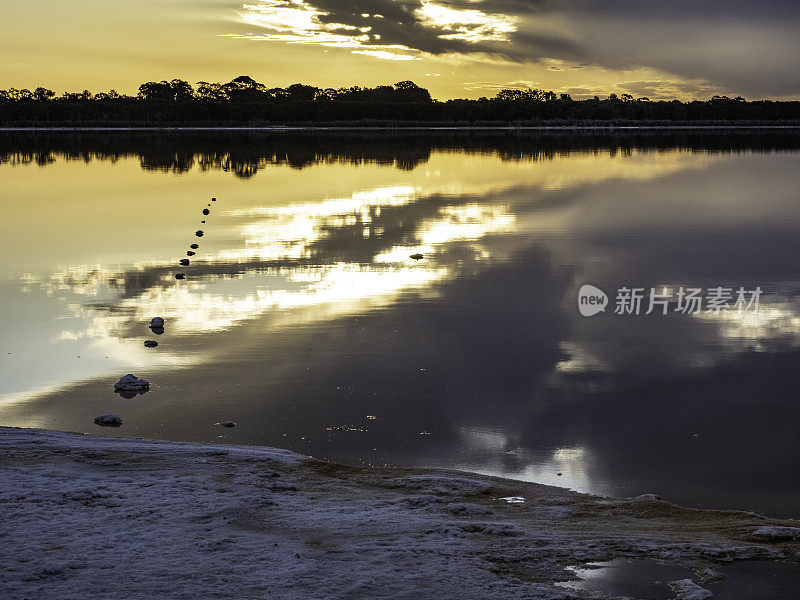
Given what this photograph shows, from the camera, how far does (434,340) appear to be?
42.2ft

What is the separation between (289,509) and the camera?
23.3ft

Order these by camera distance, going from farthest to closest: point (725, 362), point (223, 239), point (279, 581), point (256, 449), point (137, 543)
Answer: point (223, 239), point (725, 362), point (256, 449), point (137, 543), point (279, 581)

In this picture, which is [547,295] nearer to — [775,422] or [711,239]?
[775,422]

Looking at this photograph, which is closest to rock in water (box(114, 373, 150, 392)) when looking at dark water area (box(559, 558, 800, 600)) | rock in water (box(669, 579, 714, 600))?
dark water area (box(559, 558, 800, 600))

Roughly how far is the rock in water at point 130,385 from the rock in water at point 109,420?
38.8 inches

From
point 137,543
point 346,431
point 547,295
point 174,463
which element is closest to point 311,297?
point 547,295

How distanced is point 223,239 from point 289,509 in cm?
1682

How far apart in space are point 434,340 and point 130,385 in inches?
170

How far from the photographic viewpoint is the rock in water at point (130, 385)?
34.5 feet

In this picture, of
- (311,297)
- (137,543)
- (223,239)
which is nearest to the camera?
(137,543)

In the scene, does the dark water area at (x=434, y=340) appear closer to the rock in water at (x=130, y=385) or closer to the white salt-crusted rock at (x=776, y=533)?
the rock in water at (x=130, y=385)

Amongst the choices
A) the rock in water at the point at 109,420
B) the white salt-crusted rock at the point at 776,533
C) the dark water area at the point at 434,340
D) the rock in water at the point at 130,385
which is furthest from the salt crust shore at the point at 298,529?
the rock in water at the point at 130,385

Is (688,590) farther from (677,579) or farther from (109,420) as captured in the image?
(109,420)

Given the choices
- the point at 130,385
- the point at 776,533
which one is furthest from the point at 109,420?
the point at 776,533
